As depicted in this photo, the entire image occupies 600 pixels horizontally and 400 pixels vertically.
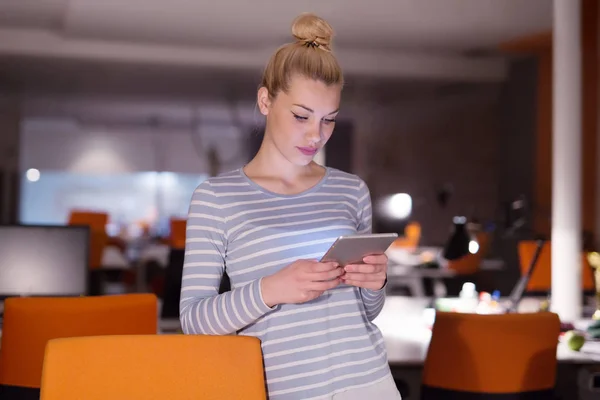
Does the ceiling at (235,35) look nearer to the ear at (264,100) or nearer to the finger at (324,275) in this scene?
the ear at (264,100)

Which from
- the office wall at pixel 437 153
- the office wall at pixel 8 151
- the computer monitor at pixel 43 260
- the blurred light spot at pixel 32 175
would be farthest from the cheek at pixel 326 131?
the blurred light spot at pixel 32 175

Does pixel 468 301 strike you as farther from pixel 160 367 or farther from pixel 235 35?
Result: pixel 235 35

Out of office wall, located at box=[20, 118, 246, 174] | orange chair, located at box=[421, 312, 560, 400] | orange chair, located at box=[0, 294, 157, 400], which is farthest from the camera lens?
office wall, located at box=[20, 118, 246, 174]

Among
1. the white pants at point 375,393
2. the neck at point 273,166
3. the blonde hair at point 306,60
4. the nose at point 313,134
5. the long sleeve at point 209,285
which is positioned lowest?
the white pants at point 375,393

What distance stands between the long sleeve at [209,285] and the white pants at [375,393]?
234 millimetres

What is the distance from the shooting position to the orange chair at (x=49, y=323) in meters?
2.38

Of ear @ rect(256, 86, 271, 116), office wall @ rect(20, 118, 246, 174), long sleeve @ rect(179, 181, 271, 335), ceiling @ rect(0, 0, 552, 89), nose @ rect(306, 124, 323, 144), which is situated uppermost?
ceiling @ rect(0, 0, 552, 89)

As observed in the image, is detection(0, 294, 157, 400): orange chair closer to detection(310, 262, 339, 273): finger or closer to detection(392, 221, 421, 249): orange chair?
detection(310, 262, 339, 273): finger

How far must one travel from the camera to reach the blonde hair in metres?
1.55

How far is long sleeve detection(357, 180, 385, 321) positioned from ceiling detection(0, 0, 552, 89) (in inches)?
225

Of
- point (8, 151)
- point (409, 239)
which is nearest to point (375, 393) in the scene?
point (409, 239)

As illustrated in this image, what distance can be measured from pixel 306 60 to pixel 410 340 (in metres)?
1.77

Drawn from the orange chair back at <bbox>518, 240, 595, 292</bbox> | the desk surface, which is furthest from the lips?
the orange chair back at <bbox>518, 240, 595, 292</bbox>

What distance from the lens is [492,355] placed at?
2527mm
